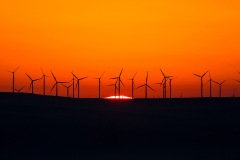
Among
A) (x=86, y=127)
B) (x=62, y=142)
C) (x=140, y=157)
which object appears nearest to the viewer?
(x=140, y=157)

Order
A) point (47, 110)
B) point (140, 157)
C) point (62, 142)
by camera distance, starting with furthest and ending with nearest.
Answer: point (47, 110) < point (62, 142) < point (140, 157)

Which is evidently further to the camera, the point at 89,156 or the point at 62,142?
the point at 62,142

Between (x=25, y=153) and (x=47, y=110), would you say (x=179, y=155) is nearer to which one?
(x=25, y=153)

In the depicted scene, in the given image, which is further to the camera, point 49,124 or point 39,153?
point 49,124

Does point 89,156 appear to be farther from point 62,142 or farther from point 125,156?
point 62,142

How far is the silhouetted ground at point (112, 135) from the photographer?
234 ft

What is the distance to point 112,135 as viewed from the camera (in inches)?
3354

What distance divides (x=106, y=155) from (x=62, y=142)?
448 inches

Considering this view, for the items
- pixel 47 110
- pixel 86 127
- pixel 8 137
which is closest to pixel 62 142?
pixel 8 137

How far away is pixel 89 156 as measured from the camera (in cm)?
6812

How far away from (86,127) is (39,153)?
63.0 ft

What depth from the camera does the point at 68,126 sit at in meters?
90.7

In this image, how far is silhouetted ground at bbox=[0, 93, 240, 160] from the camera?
71.2 metres

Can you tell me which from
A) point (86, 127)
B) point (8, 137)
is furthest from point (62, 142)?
point (86, 127)
